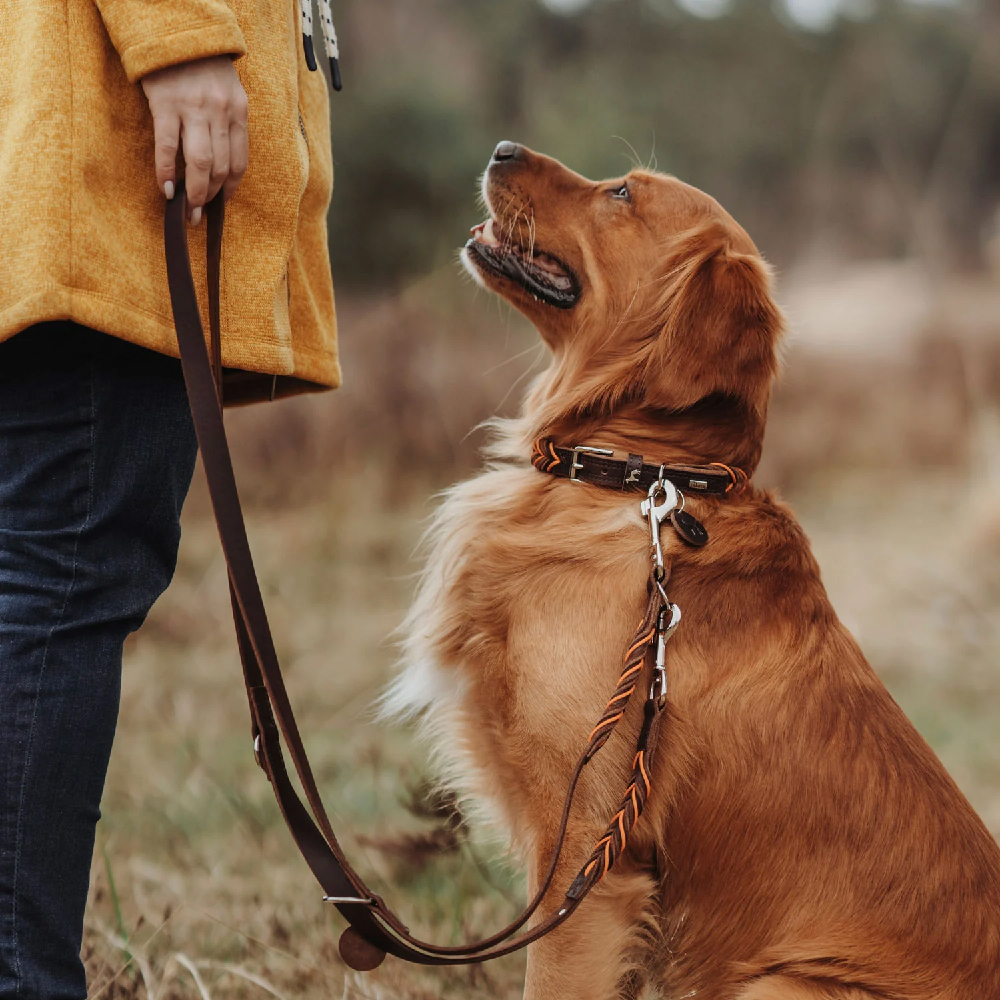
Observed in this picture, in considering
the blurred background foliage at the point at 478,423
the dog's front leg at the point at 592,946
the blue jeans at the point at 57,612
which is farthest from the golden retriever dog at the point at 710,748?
the blue jeans at the point at 57,612

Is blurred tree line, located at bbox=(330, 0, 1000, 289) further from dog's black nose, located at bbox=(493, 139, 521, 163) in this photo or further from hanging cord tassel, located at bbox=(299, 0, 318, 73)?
hanging cord tassel, located at bbox=(299, 0, 318, 73)

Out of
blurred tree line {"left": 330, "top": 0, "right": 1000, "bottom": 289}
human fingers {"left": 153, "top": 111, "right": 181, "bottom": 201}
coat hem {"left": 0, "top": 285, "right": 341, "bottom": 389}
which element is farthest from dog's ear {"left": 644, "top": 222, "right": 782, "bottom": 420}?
blurred tree line {"left": 330, "top": 0, "right": 1000, "bottom": 289}

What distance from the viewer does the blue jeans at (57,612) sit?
1460mm

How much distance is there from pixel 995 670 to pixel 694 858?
11.4 feet

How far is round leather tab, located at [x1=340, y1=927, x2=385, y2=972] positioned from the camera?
1.67 metres

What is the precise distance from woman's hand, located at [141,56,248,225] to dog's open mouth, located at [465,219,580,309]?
2.91 feet

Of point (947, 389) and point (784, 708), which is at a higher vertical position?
point (784, 708)

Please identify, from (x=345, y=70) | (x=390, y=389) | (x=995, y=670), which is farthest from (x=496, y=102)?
(x=995, y=670)

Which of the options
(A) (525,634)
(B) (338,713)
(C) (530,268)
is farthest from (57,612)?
(B) (338,713)

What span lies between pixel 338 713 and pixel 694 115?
1066cm

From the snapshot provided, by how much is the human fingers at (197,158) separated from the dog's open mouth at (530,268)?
0.91 metres

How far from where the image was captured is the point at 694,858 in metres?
1.92

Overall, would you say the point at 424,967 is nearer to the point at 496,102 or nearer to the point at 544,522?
the point at 544,522

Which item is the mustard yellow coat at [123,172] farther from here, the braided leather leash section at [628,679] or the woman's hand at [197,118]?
the braided leather leash section at [628,679]
